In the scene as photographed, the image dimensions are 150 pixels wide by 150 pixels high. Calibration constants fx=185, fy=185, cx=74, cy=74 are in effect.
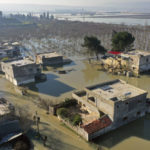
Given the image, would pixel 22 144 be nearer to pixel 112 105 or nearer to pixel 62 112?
pixel 62 112

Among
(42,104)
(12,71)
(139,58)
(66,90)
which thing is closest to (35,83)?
(12,71)

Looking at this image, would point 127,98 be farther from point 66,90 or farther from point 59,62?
point 59,62

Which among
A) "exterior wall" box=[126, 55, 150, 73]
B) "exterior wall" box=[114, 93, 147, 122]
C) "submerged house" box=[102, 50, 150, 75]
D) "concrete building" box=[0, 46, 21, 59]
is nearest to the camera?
"exterior wall" box=[114, 93, 147, 122]

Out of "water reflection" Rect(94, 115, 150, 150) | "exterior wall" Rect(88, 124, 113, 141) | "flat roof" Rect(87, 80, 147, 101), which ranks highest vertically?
"flat roof" Rect(87, 80, 147, 101)

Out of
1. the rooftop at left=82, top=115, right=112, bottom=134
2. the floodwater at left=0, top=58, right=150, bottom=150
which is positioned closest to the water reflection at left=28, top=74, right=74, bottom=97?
the floodwater at left=0, top=58, right=150, bottom=150

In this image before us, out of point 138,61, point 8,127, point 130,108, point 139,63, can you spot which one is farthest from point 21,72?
point 139,63

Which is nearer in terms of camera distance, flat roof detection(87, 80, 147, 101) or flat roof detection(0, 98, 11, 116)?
flat roof detection(0, 98, 11, 116)

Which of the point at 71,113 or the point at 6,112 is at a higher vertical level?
the point at 6,112

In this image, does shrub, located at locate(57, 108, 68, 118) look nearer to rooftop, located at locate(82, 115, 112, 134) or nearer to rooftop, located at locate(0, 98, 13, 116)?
rooftop, located at locate(82, 115, 112, 134)
